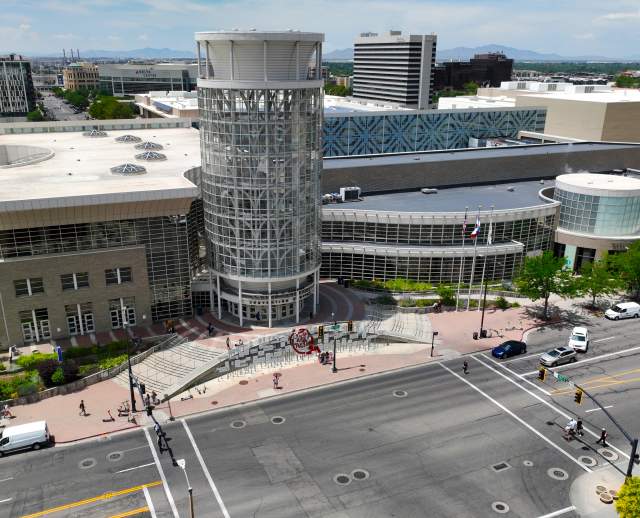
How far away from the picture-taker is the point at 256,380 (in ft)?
169

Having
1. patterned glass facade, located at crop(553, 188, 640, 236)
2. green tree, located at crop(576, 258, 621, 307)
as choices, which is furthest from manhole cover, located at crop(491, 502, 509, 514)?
patterned glass facade, located at crop(553, 188, 640, 236)

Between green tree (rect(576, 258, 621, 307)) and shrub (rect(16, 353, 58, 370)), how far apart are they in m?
55.9

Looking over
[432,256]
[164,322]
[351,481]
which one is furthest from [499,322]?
[164,322]

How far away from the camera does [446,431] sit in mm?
43594

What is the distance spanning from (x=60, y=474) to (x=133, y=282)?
23.8m

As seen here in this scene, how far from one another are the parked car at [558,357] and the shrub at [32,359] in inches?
1833

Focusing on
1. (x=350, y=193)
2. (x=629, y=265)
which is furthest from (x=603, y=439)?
(x=350, y=193)

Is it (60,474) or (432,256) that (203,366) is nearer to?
(60,474)

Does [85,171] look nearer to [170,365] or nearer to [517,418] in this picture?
[170,365]

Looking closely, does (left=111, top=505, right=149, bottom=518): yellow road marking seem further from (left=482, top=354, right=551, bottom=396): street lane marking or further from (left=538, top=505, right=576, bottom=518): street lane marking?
(left=482, top=354, right=551, bottom=396): street lane marking

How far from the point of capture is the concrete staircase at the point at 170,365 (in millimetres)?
50781

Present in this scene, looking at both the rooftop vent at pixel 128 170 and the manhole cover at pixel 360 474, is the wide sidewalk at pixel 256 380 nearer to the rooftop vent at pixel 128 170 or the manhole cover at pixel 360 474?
the manhole cover at pixel 360 474

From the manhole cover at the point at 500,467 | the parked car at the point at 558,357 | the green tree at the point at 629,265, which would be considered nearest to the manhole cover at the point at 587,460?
the manhole cover at the point at 500,467

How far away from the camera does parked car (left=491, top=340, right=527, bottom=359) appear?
2169 inches
